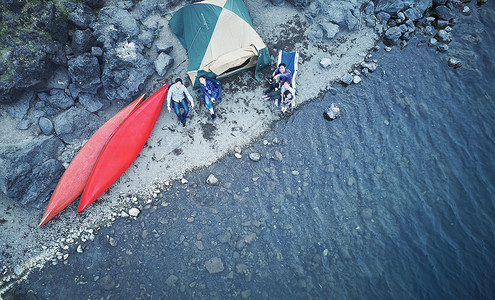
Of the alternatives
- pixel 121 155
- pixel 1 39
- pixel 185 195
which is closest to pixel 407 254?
pixel 185 195

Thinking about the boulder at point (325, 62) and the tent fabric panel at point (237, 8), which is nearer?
the tent fabric panel at point (237, 8)

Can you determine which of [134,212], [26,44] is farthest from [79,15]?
[134,212]

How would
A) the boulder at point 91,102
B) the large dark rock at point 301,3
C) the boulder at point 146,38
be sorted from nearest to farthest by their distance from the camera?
the boulder at point 91,102, the boulder at point 146,38, the large dark rock at point 301,3

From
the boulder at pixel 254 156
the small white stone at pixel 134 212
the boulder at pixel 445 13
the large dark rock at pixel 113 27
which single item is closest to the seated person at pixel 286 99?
the boulder at pixel 254 156

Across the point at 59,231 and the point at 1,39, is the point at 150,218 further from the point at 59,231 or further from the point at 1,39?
the point at 1,39

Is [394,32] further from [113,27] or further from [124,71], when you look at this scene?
[113,27]

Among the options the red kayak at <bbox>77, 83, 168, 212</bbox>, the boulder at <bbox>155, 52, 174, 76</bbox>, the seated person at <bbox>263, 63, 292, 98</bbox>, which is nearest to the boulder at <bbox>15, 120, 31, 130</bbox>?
the red kayak at <bbox>77, 83, 168, 212</bbox>

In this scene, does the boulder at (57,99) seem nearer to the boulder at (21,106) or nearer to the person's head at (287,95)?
the boulder at (21,106)

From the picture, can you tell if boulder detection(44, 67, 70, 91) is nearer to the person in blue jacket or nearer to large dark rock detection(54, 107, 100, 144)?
large dark rock detection(54, 107, 100, 144)
